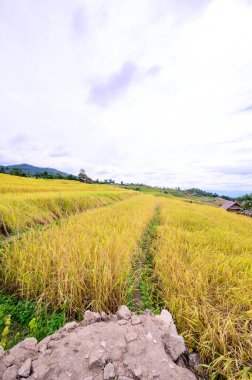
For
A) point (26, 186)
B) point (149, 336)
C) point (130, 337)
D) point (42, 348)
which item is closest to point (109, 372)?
point (130, 337)

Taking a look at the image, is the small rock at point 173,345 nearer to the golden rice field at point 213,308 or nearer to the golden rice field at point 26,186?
the golden rice field at point 213,308

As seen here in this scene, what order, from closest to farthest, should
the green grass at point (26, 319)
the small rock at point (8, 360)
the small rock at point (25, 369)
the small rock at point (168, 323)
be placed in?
the small rock at point (25, 369) < the small rock at point (8, 360) < the small rock at point (168, 323) < the green grass at point (26, 319)

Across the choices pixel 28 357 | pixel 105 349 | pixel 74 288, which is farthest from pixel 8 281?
pixel 105 349

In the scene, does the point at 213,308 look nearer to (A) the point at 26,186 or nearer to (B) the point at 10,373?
(B) the point at 10,373

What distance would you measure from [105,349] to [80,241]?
6.21ft

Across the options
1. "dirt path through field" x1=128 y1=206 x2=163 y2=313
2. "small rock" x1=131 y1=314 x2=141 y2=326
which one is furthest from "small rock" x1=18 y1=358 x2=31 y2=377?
"dirt path through field" x1=128 y1=206 x2=163 y2=313

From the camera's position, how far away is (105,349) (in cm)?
131

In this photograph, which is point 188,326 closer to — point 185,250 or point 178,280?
point 178,280

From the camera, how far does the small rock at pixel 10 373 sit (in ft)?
3.68

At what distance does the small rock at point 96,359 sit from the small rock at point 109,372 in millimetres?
64

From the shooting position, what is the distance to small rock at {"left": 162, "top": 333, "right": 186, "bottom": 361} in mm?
1394

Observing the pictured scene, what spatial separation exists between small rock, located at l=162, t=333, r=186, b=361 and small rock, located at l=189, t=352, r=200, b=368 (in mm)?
237

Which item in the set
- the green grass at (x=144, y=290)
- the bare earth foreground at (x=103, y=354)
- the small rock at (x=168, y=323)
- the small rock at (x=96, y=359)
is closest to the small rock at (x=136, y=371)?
the bare earth foreground at (x=103, y=354)

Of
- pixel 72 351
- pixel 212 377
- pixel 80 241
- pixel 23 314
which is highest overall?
pixel 80 241
